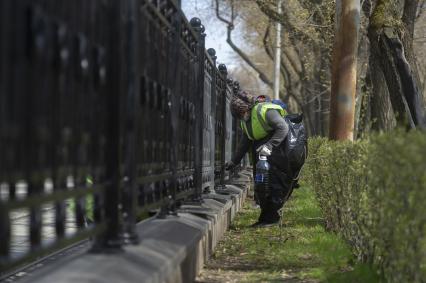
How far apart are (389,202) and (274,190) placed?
16.9 ft

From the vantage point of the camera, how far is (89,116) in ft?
11.7

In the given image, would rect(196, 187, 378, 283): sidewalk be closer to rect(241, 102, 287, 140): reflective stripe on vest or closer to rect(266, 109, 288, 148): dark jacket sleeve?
rect(266, 109, 288, 148): dark jacket sleeve

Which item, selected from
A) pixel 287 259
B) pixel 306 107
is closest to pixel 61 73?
pixel 287 259

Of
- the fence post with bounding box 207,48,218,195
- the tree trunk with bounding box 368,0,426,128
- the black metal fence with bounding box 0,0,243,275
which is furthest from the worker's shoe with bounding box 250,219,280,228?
the tree trunk with bounding box 368,0,426,128

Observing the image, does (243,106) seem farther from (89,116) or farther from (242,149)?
(89,116)

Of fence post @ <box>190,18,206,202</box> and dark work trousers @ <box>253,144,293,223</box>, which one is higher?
fence post @ <box>190,18,206,202</box>

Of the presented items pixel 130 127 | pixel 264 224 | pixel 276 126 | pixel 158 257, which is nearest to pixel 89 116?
pixel 130 127

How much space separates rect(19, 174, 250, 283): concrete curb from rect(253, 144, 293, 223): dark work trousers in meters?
1.79

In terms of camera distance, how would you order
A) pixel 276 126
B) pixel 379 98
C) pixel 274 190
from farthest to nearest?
1. pixel 379 98
2. pixel 274 190
3. pixel 276 126

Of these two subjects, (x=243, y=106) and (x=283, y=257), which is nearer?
(x=283, y=257)

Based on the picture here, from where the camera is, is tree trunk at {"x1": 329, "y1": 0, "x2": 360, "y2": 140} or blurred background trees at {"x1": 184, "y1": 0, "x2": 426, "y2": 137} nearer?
tree trunk at {"x1": 329, "y1": 0, "x2": 360, "y2": 140}

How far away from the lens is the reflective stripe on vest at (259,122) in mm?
9320

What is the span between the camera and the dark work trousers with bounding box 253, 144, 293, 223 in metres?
9.50

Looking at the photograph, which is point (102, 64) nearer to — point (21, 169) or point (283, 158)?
point (21, 169)
